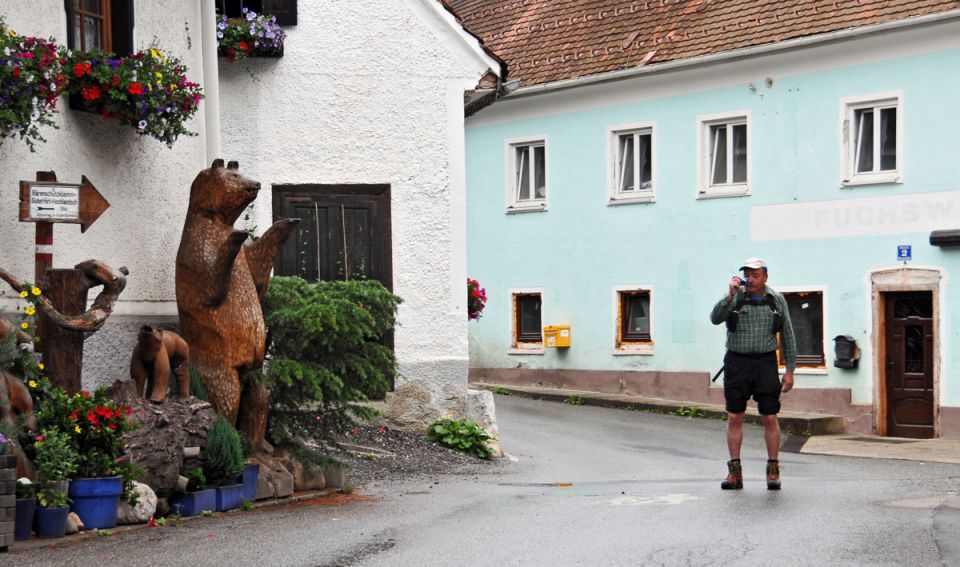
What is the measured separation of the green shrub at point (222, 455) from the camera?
9.91m

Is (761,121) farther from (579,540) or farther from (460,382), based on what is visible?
(579,540)

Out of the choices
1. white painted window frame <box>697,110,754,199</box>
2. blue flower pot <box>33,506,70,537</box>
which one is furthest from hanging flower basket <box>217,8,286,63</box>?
white painted window frame <box>697,110,754,199</box>

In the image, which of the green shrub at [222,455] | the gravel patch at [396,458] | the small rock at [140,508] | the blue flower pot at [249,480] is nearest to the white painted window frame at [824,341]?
the gravel patch at [396,458]

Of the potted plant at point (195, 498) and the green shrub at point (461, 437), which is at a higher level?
the potted plant at point (195, 498)

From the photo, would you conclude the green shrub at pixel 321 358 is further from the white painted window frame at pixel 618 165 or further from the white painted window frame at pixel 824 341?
the white painted window frame at pixel 618 165

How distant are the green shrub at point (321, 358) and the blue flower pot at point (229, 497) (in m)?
1.19

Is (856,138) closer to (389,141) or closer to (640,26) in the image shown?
(640,26)

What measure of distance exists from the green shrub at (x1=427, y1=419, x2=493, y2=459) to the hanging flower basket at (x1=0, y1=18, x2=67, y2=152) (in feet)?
21.9

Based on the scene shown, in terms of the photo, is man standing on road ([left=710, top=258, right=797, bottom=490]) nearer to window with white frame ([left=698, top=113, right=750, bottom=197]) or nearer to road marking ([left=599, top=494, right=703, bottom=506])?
road marking ([left=599, top=494, right=703, bottom=506])

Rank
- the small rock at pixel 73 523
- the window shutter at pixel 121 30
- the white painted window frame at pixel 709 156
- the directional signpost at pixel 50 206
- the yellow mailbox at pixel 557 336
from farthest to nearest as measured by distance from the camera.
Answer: the yellow mailbox at pixel 557 336 < the white painted window frame at pixel 709 156 < the window shutter at pixel 121 30 < the directional signpost at pixel 50 206 < the small rock at pixel 73 523

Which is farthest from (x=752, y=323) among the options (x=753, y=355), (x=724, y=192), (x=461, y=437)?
(x=724, y=192)

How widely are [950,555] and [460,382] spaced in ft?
26.8

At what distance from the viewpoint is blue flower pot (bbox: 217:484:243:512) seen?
991 centimetres

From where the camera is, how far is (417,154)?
1562cm
